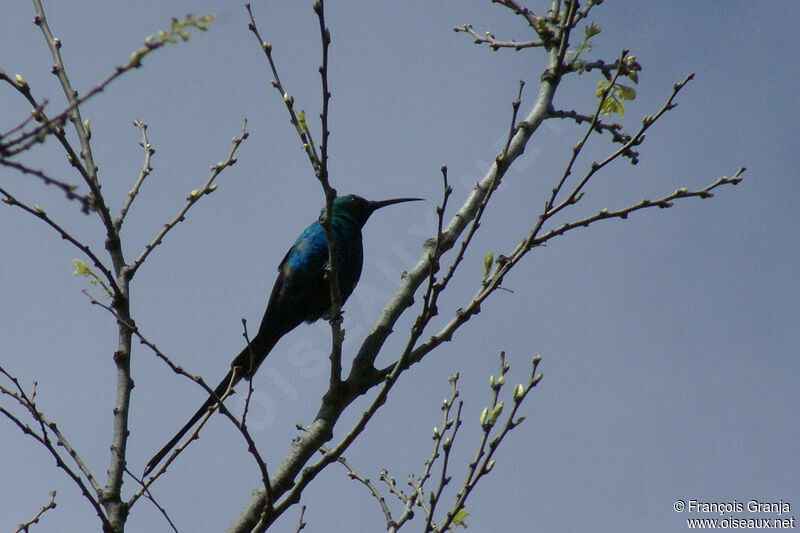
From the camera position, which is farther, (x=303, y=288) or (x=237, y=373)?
(x=303, y=288)

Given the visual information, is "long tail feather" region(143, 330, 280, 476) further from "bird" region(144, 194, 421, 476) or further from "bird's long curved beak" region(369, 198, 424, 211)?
"bird's long curved beak" region(369, 198, 424, 211)

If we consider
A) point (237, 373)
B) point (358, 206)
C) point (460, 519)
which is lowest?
point (460, 519)

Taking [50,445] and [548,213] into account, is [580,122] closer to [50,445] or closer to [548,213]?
[548,213]

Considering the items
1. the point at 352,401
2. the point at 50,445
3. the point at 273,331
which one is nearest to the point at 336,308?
the point at 352,401

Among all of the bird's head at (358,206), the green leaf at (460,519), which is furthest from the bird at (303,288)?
the green leaf at (460,519)

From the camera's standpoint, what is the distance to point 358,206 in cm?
625

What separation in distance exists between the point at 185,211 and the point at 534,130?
5.22 feet

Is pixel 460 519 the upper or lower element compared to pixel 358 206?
lower

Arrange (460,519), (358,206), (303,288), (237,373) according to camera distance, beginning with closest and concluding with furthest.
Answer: (460,519) → (237,373) → (303,288) → (358,206)

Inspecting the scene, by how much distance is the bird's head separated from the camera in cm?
618

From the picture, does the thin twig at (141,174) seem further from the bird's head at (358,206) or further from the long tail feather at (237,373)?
→ the bird's head at (358,206)

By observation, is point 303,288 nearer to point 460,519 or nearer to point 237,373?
point 237,373

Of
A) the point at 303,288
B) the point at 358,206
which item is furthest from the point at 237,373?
the point at 358,206

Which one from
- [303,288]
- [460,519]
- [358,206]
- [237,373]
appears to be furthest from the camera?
[358,206]
